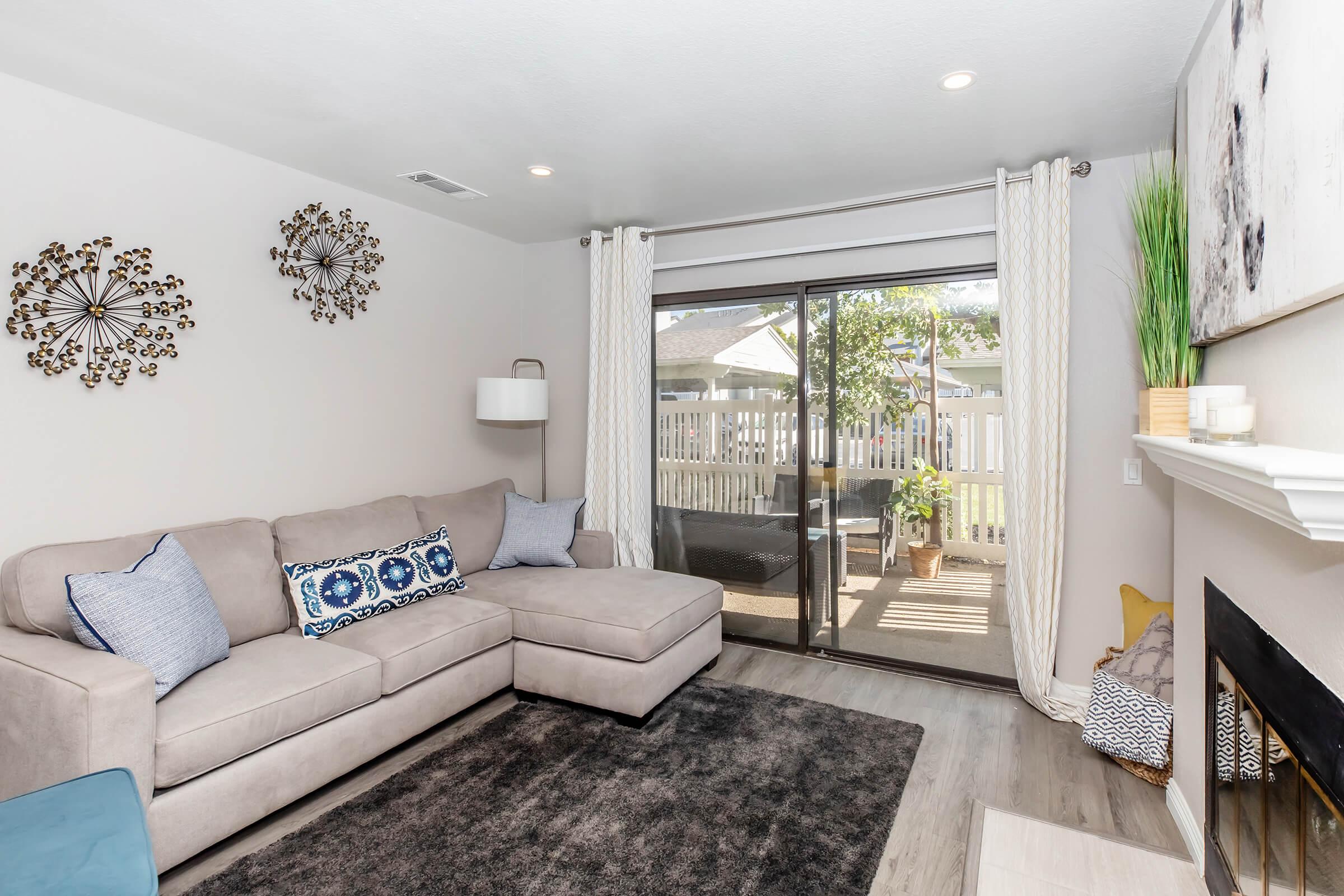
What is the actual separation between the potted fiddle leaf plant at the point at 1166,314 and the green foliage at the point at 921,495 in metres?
1.30

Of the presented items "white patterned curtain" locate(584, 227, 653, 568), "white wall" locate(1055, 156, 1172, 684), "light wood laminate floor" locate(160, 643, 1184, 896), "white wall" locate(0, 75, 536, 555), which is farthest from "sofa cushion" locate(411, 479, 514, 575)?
"white wall" locate(1055, 156, 1172, 684)

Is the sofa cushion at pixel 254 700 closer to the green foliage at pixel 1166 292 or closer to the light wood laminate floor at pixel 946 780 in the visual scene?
the light wood laminate floor at pixel 946 780

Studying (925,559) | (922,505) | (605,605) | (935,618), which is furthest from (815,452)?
(605,605)

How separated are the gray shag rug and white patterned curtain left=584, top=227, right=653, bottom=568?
1.35 m

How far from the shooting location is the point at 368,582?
3055mm

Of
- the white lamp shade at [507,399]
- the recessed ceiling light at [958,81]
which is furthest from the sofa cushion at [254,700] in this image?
the recessed ceiling light at [958,81]

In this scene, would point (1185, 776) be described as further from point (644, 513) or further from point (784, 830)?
point (644, 513)

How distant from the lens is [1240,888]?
5.39 feet

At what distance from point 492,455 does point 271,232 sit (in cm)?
181

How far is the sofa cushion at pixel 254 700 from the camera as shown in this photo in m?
2.02

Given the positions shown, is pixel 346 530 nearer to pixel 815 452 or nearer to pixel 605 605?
pixel 605 605

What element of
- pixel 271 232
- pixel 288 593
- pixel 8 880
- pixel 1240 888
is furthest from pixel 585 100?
pixel 1240 888

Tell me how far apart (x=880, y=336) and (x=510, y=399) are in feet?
6.71

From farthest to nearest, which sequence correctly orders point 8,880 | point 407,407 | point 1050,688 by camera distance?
point 407,407 → point 1050,688 → point 8,880
